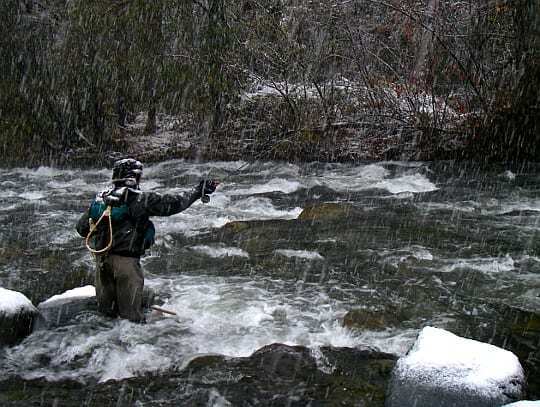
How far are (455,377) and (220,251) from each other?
4.27 metres

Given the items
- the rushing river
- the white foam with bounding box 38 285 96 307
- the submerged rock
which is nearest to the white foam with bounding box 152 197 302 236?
the rushing river

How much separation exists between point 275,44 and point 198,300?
9.49 m

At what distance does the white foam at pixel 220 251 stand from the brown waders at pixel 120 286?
223 centimetres

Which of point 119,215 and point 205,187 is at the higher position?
point 205,187

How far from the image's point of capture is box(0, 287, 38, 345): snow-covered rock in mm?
4789

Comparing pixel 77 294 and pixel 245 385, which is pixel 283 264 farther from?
pixel 245 385

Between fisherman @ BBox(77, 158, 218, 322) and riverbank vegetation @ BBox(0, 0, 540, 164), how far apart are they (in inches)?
313

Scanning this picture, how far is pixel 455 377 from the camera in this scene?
11.6ft

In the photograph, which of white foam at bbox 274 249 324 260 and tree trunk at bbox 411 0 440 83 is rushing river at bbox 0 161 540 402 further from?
tree trunk at bbox 411 0 440 83

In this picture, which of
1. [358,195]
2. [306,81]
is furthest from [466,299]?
[306,81]

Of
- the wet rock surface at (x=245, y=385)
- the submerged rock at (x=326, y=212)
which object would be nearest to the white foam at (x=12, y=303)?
the wet rock surface at (x=245, y=385)

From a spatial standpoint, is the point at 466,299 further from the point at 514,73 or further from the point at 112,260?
the point at 514,73

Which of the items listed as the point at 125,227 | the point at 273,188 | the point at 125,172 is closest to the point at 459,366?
the point at 125,227

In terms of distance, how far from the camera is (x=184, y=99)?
49.5 feet
